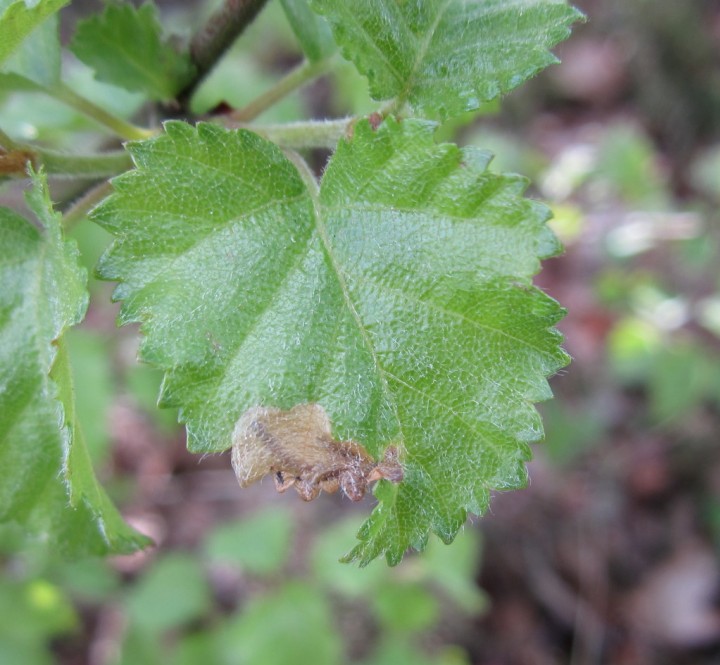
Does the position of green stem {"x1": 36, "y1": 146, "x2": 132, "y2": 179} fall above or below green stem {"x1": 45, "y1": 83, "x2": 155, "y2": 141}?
below

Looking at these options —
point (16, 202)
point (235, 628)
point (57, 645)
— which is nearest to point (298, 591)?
point (235, 628)

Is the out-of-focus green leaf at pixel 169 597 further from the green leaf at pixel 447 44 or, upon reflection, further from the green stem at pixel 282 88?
the green leaf at pixel 447 44

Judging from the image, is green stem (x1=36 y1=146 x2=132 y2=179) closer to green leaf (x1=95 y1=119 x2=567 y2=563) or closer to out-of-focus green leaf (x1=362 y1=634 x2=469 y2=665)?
green leaf (x1=95 y1=119 x2=567 y2=563)

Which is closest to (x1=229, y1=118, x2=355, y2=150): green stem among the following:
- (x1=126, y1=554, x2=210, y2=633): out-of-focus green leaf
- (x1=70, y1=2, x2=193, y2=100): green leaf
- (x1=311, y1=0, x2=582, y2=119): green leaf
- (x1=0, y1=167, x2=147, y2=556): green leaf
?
(x1=311, y1=0, x2=582, y2=119): green leaf

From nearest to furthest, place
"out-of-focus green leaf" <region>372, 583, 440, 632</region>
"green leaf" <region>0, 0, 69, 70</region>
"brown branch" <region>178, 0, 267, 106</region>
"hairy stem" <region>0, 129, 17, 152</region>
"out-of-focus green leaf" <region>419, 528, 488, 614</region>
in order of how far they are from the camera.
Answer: "green leaf" <region>0, 0, 69, 70</region> → "hairy stem" <region>0, 129, 17, 152</region> → "brown branch" <region>178, 0, 267, 106</region> → "out-of-focus green leaf" <region>419, 528, 488, 614</region> → "out-of-focus green leaf" <region>372, 583, 440, 632</region>

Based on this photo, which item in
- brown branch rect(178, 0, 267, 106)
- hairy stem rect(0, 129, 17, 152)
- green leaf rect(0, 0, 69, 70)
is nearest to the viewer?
green leaf rect(0, 0, 69, 70)

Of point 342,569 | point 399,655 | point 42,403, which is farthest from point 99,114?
point 399,655
